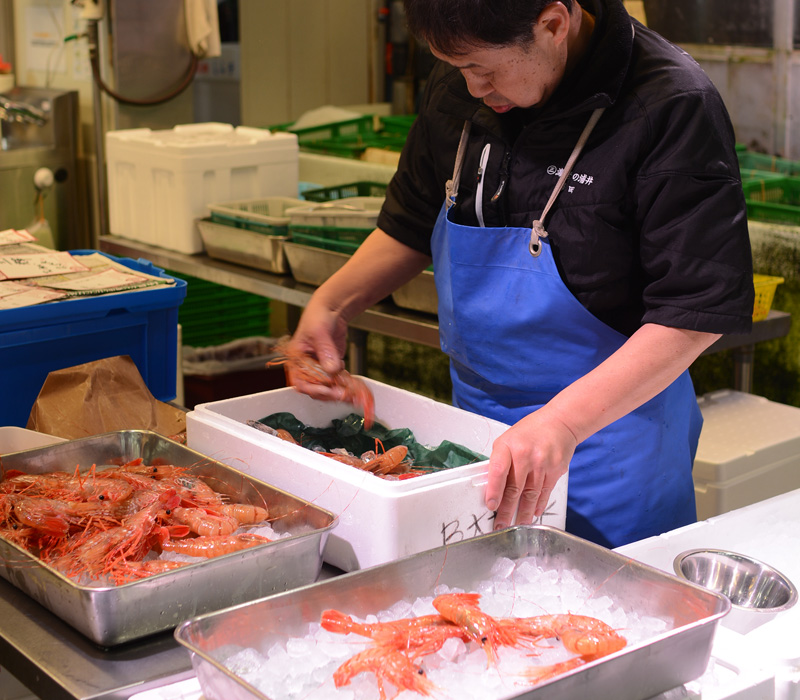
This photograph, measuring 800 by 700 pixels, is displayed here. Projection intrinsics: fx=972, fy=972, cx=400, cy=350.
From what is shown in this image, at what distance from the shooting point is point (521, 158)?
180 centimetres

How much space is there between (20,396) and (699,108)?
5.22ft

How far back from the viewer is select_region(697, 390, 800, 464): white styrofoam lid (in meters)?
2.82

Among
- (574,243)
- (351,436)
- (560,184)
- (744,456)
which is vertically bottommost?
(744,456)

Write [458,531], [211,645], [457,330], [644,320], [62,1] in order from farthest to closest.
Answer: [62,1], [457,330], [644,320], [458,531], [211,645]

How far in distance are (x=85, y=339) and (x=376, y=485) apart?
119 centimetres

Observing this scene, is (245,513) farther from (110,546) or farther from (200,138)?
(200,138)

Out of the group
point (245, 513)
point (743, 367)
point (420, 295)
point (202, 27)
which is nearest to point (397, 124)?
point (202, 27)

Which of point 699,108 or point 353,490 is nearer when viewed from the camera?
point 353,490

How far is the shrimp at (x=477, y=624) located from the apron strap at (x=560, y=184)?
75cm

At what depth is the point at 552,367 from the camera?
1825 millimetres

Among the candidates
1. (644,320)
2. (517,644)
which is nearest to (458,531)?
(517,644)

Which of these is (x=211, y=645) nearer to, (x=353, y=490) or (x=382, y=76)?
(x=353, y=490)

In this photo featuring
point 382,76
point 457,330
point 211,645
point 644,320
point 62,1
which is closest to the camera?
point 211,645

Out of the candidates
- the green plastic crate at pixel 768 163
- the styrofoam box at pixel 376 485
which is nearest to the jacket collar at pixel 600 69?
the styrofoam box at pixel 376 485
